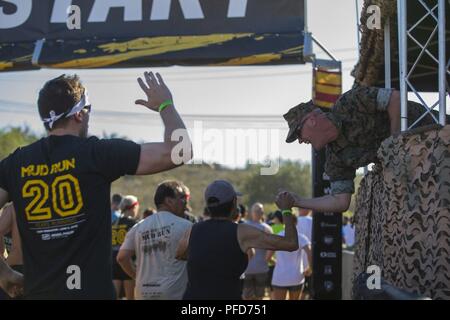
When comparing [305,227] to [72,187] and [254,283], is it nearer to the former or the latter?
[254,283]

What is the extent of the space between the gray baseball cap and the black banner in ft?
12.7

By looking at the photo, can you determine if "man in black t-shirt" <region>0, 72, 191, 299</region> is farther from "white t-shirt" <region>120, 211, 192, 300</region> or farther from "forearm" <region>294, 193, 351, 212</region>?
"white t-shirt" <region>120, 211, 192, 300</region>

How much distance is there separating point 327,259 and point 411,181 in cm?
480

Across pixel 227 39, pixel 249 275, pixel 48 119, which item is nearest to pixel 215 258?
pixel 48 119

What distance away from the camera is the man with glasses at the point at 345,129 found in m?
5.59

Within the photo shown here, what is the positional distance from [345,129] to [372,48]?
251cm

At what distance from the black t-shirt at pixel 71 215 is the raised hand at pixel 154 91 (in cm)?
22

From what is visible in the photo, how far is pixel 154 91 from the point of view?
10.8 ft

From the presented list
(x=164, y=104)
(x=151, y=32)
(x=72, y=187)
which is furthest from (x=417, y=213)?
(x=151, y=32)

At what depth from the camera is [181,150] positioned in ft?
10.4

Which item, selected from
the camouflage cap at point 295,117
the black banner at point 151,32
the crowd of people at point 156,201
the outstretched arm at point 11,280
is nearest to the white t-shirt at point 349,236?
the black banner at point 151,32

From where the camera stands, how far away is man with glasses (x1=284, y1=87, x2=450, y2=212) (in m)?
5.59

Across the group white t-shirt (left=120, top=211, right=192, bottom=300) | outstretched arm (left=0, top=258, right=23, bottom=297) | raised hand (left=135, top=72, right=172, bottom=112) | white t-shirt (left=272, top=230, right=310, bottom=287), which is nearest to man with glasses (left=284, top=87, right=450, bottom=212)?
white t-shirt (left=120, top=211, right=192, bottom=300)
